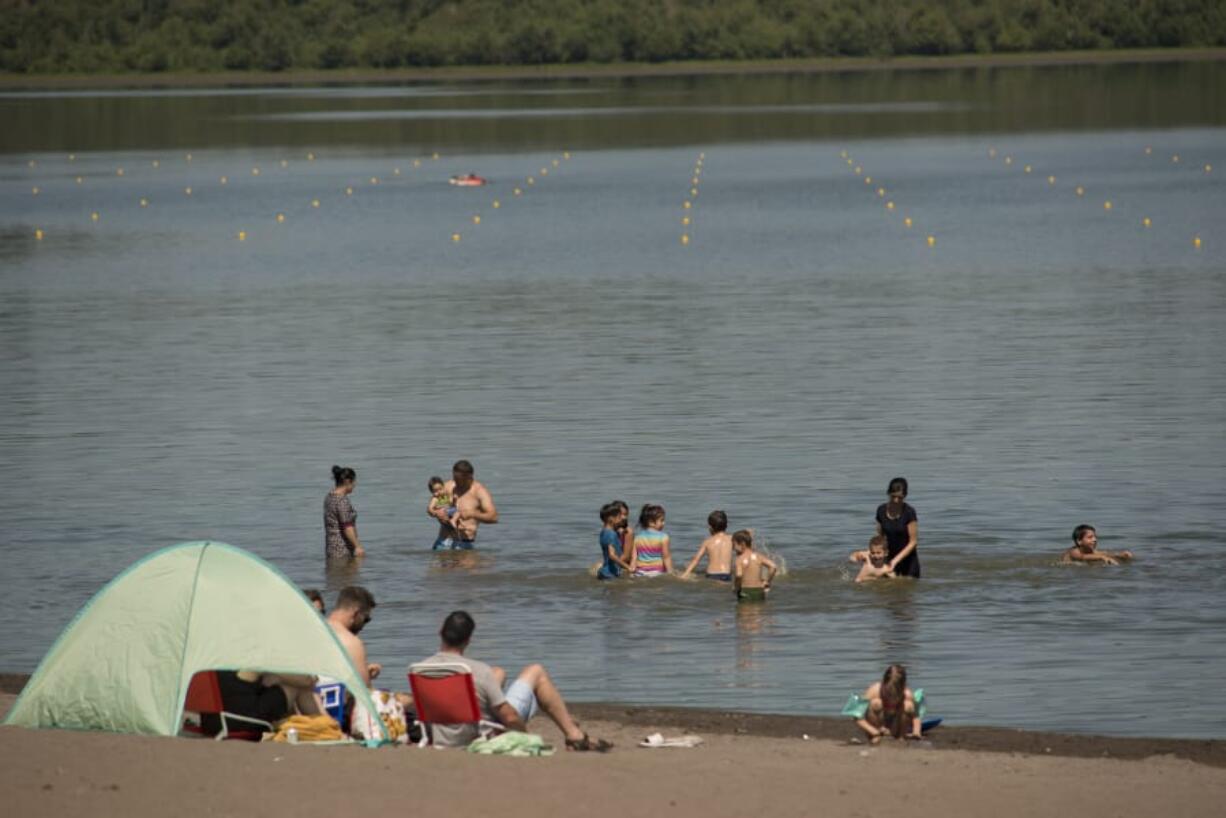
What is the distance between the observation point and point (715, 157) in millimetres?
113188

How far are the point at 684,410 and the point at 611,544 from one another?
13.0 meters

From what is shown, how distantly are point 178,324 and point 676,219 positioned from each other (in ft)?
95.6

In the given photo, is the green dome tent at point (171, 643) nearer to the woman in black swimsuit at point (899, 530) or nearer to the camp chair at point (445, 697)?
the camp chair at point (445, 697)

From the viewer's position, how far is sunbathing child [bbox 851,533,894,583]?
26.3 meters

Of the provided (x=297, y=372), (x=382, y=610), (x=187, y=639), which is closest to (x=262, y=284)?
(x=297, y=372)

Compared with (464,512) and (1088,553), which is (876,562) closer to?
(1088,553)

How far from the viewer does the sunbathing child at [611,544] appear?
87.6 feet

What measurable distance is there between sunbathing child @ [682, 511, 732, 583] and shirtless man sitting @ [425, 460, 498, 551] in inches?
123

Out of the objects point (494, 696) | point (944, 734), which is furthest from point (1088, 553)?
point (494, 696)

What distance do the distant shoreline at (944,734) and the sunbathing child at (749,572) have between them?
3849 millimetres

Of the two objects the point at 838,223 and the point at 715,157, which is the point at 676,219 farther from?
the point at 715,157

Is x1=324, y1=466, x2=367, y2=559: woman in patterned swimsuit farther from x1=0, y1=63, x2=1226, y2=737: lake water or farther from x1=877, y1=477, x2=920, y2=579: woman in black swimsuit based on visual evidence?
x1=877, y1=477, x2=920, y2=579: woman in black swimsuit

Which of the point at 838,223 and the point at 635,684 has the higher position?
the point at 838,223

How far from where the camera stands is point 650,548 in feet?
88.4
